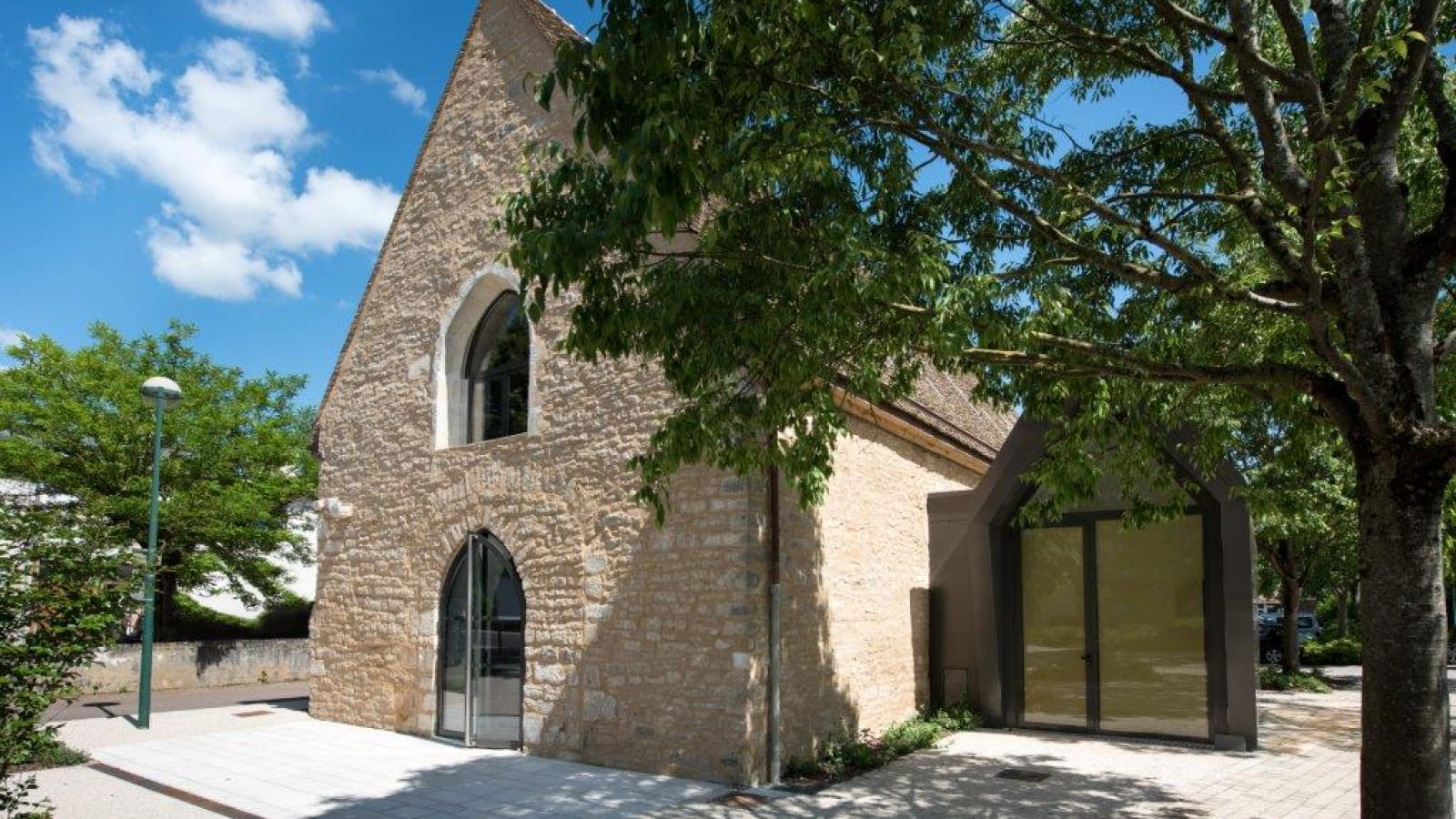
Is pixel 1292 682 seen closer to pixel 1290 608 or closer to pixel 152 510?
pixel 1290 608

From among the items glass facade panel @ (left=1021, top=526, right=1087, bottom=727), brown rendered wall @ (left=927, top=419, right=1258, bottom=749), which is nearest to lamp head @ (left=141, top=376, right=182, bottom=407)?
brown rendered wall @ (left=927, top=419, right=1258, bottom=749)

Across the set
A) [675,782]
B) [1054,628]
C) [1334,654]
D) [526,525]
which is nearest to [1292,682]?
[1054,628]

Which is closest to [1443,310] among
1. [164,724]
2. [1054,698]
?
[1054,698]

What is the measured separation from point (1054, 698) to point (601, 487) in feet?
19.9

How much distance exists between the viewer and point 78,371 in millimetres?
18781

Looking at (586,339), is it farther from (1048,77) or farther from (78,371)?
(78,371)

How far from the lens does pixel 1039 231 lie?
21.3 feet

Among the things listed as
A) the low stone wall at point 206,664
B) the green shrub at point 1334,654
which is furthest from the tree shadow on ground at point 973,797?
the green shrub at point 1334,654

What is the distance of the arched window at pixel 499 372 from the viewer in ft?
36.9

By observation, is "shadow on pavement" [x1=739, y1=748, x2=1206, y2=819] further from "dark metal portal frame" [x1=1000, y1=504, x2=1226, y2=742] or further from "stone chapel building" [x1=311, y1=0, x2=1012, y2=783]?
"dark metal portal frame" [x1=1000, y1=504, x2=1226, y2=742]

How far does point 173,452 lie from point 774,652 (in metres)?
16.5

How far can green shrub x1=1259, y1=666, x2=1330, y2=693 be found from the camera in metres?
16.1

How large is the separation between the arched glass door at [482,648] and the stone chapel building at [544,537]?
3cm

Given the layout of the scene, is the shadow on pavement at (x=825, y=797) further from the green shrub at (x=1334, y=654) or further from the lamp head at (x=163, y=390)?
the green shrub at (x=1334, y=654)
